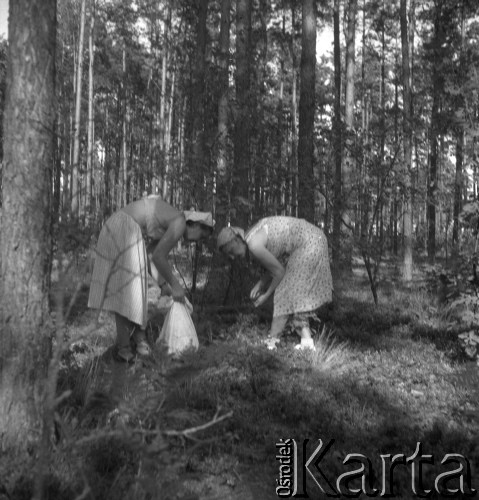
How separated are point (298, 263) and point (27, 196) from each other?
371cm

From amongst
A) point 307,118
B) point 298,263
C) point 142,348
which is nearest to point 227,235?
point 298,263

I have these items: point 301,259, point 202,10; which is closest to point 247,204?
point 301,259

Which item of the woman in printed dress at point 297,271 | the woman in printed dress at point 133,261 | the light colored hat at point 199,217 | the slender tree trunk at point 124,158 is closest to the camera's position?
the woman in printed dress at point 133,261

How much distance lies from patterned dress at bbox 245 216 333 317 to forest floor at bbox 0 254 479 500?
18.3 inches

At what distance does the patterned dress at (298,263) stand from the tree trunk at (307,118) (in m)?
2.95

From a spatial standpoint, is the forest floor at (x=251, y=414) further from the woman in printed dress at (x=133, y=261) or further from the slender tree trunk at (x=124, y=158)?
the slender tree trunk at (x=124, y=158)

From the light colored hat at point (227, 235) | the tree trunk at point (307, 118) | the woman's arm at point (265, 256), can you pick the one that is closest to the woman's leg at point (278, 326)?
the woman's arm at point (265, 256)

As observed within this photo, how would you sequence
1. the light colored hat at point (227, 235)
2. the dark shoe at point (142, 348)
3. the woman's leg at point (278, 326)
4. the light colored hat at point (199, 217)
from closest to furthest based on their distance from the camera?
the dark shoe at point (142, 348) → the light colored hat at point (199, 217) → the light colored hat at point (227, 235) → the woman's leg at point (278, 326)

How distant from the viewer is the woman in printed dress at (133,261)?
214 inches

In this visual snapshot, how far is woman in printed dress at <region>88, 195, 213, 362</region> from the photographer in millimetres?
5434

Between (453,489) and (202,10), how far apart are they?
14.1 metres

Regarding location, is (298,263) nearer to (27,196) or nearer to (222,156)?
(222,156)

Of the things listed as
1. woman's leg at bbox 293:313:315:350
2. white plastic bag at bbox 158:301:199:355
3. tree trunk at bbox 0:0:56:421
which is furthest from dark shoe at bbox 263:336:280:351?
tree trunk at bbox 0:0:56:421

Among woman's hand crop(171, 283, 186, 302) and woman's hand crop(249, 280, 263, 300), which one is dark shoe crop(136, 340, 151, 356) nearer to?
woman's hand crop(171, 283, 186, 302)
